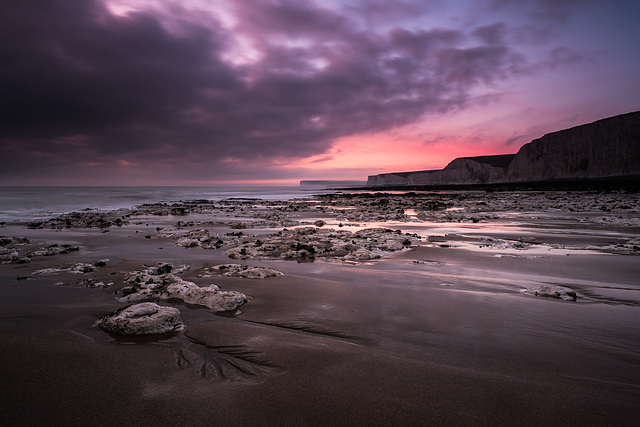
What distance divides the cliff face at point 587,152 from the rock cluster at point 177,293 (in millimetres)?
85890

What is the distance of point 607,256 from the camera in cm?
670

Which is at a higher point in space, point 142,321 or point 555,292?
point 142,321

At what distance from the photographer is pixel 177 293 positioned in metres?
4.34

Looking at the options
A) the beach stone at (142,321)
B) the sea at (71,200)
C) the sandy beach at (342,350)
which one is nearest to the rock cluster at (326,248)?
the sandy beach at (342,350)

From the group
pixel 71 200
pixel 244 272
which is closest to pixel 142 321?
pixel 244 272

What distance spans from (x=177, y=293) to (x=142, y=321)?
1098mm

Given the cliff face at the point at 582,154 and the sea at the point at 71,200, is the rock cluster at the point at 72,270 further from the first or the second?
the cliff face at the point at 582,154

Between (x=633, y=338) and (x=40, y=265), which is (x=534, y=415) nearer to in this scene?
(x=633, y=338)

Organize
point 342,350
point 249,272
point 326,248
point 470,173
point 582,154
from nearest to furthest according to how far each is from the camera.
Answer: point 342,350 → point 249,272 → point 326,248 → point 582,154 → point 470,173

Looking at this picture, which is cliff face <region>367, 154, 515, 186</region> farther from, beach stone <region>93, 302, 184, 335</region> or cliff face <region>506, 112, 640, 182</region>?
beach stone <region>93, 302, 184, 335</region>

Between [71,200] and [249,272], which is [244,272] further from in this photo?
[71,200]

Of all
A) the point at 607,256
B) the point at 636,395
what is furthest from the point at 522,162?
the point at 636,395

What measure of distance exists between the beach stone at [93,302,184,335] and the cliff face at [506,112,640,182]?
86.7m

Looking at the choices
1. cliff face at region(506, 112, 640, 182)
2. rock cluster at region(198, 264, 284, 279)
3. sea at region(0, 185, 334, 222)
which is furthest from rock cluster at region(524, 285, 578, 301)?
cliff face at region(506, 112, 640, 182)
